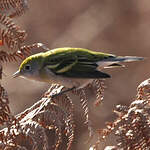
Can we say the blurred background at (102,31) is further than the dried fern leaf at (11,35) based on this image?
Yes

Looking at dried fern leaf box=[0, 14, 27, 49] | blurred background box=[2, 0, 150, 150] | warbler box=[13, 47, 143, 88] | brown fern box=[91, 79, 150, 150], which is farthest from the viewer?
blurred background box=[2, 0, 150, 150]

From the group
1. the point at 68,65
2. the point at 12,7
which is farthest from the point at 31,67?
the point at 12,7

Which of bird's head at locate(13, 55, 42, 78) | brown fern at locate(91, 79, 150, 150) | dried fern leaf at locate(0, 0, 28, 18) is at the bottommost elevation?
brown fern at locate(91, 79, 150, 150)

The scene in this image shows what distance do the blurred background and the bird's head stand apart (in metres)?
4.46

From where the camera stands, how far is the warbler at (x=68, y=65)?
417 cm

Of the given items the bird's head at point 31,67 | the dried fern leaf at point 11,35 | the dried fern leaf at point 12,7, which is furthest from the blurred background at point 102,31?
the dried fern leaf at point 11,35

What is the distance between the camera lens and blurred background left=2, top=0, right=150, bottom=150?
921cm

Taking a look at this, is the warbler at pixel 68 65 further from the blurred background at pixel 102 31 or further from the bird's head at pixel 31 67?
the blurred background at pixel 102 31

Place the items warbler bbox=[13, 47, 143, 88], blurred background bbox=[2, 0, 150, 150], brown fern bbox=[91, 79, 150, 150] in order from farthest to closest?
blurred background bbox=[2, 0, 150, 150] < warbler bbox=[13, 47, 143, 88] < brown fern bbox=[91, 79, 150, 150]

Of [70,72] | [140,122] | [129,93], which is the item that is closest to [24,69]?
[70,72]

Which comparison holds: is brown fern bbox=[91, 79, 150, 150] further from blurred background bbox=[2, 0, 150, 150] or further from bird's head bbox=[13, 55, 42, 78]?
blurred background bbox=[2, 0, 150, 150]

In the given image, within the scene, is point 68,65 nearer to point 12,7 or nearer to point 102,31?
point 12,7

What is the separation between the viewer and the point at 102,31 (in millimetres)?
9867

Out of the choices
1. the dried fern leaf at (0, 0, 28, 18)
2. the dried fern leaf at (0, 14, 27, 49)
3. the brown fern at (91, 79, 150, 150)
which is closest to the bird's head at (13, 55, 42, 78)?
the dried fern leaf at (0, 0, 28, 18)
